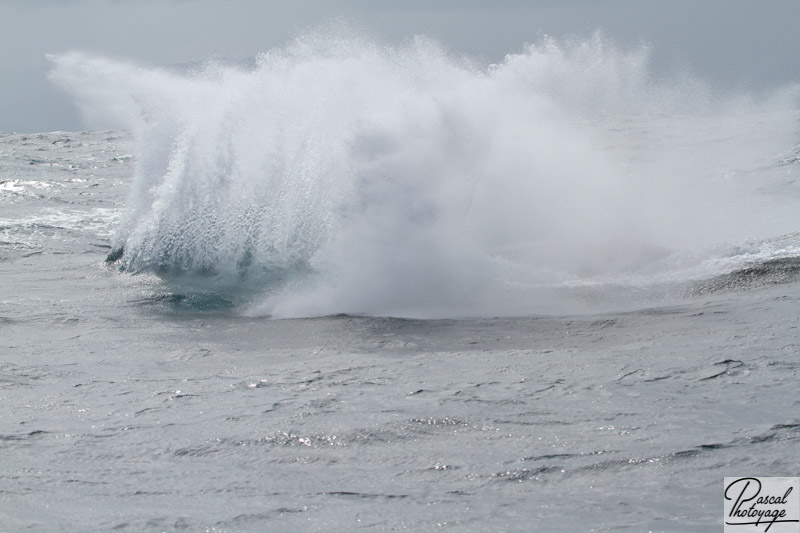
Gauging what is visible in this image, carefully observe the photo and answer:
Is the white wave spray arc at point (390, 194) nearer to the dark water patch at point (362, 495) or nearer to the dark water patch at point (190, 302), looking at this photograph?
the dark water patch at point (190, 302)

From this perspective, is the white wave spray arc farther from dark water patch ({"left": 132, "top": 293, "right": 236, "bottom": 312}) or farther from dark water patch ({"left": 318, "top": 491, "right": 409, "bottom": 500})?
dark water patch ({"left": 318, "top": 491, "right": 409, "bottom": 500})

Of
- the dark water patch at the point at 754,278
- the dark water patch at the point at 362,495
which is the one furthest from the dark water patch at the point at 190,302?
the dark water patch at the point at 362,495

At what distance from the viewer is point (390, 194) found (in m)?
14.1

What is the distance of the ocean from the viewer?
21.4 ft

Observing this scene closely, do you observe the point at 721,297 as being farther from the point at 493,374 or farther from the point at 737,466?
the point at 737,466

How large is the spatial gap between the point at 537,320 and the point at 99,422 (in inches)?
219

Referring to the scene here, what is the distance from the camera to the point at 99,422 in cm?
817

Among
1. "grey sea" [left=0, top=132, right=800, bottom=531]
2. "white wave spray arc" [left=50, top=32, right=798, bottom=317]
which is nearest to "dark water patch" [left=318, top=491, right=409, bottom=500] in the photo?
"grey sea" [left=0, top=132, right=800, bottom=531]

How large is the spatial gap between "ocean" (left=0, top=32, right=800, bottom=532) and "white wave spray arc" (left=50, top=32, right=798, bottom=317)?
5 centimetres

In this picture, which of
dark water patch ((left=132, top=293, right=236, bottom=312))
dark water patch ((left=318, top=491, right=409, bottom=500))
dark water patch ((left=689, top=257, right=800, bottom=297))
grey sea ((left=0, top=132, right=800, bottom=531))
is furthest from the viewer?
dark water patch ((left=132, top=293, right=236, bottom=312))

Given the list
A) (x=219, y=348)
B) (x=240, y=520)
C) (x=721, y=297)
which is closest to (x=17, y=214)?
(x=219, y=348)

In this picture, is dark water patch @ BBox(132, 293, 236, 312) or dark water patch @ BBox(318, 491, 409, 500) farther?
dark water patch @ BBox(132, 293, 236, 312)

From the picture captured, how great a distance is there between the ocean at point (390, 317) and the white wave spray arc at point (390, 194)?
2.1 inches

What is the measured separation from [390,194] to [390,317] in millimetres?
2505
